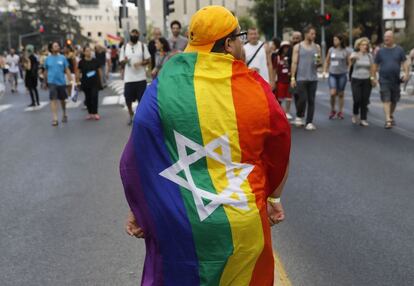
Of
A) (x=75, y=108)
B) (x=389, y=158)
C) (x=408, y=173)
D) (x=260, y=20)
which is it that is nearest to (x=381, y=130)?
(x=389, y=158)

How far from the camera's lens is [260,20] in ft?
213

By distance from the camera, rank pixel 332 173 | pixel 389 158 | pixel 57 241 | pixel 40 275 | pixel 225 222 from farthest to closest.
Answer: pixel 389 158
pixel 332 173
pixel 57 241
pixel 40 275
pixel 225 222

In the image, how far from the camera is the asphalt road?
4.50 metres

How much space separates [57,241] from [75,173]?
3.04 metres

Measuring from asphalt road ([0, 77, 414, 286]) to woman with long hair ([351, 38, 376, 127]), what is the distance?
96cm

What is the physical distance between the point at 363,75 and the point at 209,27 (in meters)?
10.1

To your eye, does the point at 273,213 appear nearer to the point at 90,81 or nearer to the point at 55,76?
the point at 55,76

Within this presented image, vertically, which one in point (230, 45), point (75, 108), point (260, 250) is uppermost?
point (230, 45)

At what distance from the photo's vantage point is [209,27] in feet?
7.90

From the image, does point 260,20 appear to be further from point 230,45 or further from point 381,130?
point 230,45

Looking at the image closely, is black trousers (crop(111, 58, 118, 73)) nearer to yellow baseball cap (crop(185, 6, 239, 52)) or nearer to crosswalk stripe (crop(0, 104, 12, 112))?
crosswalk stripe (crop(0, 104, 12, 112))

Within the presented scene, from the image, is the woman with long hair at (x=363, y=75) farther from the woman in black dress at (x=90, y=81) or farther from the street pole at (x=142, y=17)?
the street pole at (x=142, y=17)

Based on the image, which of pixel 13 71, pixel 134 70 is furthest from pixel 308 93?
pixel 13 71

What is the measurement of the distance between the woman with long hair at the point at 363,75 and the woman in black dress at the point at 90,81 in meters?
5.89
